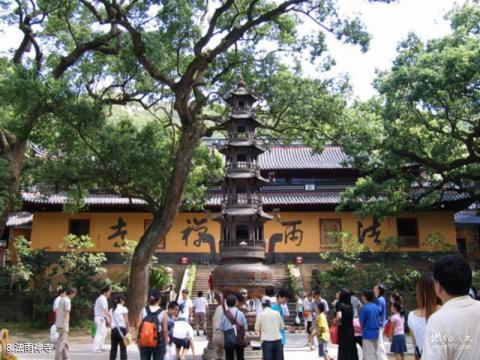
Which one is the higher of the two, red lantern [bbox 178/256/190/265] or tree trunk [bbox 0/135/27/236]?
tree trunk [bbox 0/135/27/236]

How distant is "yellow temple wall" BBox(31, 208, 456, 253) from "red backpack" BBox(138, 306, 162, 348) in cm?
2198

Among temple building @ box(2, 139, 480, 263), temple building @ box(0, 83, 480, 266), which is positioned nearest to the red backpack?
temple building @ box(0, 83, 480, 266)

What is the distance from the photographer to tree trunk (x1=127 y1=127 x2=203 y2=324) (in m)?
14.2

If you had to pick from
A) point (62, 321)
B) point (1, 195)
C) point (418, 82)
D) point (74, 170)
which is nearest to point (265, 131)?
point (418, 82)

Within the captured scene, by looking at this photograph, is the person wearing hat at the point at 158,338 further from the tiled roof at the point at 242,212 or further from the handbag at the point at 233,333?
the tiled roof at the point at 242,212

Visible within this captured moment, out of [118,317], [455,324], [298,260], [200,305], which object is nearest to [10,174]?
[118,317]

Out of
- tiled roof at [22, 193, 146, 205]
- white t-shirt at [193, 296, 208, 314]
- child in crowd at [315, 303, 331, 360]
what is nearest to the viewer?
child in crowd at [315, 303, 331, 360]

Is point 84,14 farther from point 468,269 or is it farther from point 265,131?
point 468,269

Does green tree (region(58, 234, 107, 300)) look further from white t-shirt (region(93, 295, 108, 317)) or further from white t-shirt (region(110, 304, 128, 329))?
white t-shirt (region(110, 304, 128, 329))

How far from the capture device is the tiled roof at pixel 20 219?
31.4m

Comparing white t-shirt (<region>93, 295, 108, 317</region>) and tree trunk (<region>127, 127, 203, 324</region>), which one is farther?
tree trunk (<region>127, 127, 203, 324</region>)

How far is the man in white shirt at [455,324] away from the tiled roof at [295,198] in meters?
25.3

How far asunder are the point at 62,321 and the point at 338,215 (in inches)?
878

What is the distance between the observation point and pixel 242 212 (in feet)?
50.4
